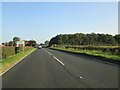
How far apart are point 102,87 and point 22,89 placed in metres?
3.15

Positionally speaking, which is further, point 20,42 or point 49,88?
point 20,42

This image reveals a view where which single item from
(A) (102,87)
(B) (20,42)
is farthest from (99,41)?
(A) (102,87)

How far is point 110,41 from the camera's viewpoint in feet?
606

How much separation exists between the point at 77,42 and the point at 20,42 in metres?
136

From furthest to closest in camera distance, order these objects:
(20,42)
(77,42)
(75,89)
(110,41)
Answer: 1. (77,42)
2. (110,41)
3. (20,42)
4. (75,89)

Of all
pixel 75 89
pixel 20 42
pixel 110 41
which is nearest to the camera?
pixel 75 89

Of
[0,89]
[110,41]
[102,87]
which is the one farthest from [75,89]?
[110,41]

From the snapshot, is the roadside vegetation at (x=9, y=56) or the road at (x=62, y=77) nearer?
the road at (x=62, y=77)

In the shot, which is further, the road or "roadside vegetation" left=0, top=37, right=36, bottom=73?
"roadside vegetation" left=0, top=37, right=36, bottom=73

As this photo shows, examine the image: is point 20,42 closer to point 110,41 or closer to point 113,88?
point 113,88

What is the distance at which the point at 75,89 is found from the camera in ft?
33.2

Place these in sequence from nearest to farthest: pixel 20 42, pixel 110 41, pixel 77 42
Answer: pixel 20 42 < pixel 110 41 < pixel 77 42

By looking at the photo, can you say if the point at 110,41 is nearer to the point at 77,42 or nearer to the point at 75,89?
the point at 77,42

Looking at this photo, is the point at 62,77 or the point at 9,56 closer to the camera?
the point at 62,77
